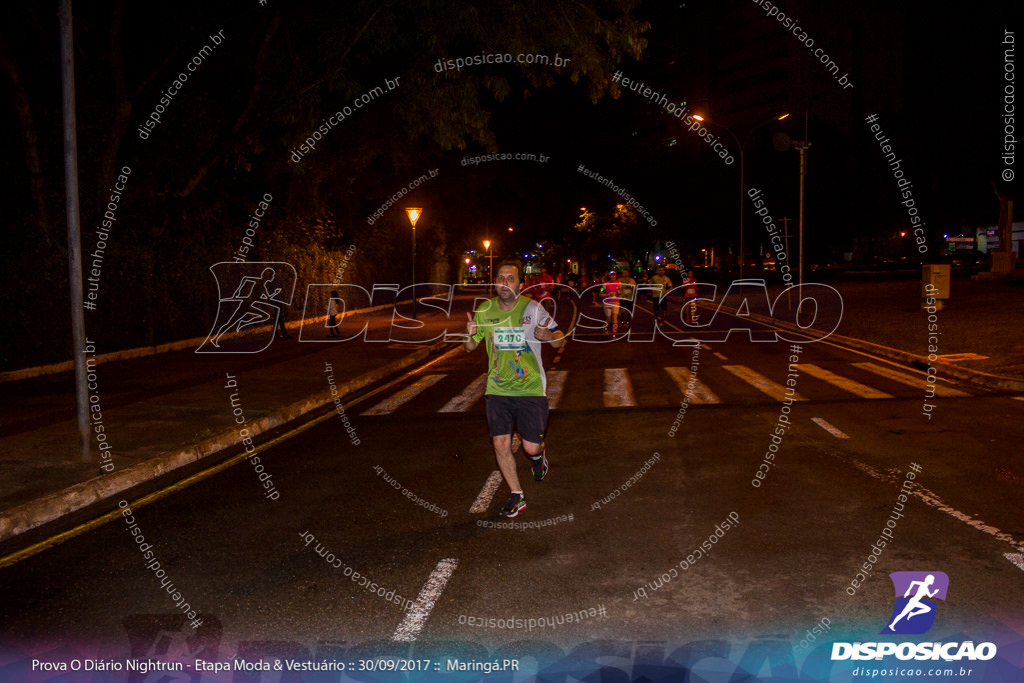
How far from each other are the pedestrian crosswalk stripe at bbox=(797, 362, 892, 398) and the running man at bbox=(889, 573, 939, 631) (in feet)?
26.4

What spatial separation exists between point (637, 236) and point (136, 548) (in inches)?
2565

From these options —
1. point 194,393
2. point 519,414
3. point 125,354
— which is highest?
point 519,414

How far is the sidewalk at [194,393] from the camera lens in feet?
25.1

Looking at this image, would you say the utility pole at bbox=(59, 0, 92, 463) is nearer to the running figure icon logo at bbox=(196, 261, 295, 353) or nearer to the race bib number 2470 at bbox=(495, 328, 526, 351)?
the race bib number 2470 at bbox=(495, 328, 526, 351)

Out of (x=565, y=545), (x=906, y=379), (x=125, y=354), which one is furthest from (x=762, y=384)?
(x=125, y=354)

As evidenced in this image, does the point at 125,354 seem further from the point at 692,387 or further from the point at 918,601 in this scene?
the point at 918,601

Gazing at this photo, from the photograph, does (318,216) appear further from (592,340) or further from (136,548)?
(136,548)

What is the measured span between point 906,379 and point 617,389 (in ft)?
17.0

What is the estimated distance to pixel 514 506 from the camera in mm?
6523

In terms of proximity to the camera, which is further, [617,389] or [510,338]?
[617,389]

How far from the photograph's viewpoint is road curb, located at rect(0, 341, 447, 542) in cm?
655

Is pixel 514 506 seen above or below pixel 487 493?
above

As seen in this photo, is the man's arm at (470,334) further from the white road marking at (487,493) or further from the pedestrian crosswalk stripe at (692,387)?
the pedestrian crosswalk stripe at (692,387)

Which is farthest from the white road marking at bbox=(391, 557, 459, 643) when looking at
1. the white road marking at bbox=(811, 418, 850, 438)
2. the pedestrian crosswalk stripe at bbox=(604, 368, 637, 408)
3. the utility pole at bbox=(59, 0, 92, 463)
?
the pedestrian crosswalk stripe at bbox=(604, 368, 637, 408)
